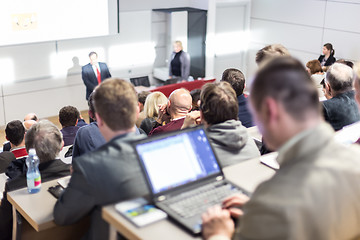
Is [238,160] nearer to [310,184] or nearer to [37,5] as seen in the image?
[310,184]

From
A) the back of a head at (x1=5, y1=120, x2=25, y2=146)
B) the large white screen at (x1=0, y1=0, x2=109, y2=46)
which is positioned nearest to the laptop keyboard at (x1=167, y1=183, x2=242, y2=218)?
the back of a head at (x1=5, y1=120, x2=25, y2=146)

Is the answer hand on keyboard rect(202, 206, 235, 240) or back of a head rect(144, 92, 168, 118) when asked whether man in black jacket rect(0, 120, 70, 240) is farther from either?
back of a head rect(144, 92, 168, 118)

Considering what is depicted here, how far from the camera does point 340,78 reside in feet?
12.8

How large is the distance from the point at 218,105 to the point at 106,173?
42.8 inches

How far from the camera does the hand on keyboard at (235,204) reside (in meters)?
1.76

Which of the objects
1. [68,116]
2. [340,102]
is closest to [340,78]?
[340,102]

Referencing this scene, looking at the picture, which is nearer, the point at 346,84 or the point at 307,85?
the point at 307,85

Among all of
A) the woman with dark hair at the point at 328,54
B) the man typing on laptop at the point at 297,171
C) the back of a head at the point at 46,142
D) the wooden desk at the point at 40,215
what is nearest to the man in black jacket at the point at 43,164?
the back of a head at the point at 46,142

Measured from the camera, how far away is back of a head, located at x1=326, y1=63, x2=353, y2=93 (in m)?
3.91

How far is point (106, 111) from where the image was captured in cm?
229

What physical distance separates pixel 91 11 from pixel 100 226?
7.58 meters

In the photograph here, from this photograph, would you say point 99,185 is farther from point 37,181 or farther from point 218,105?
point 218,105

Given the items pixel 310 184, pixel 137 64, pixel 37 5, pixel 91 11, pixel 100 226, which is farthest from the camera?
pixel 137 64

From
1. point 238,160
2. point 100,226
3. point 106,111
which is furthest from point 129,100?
point 238,160
